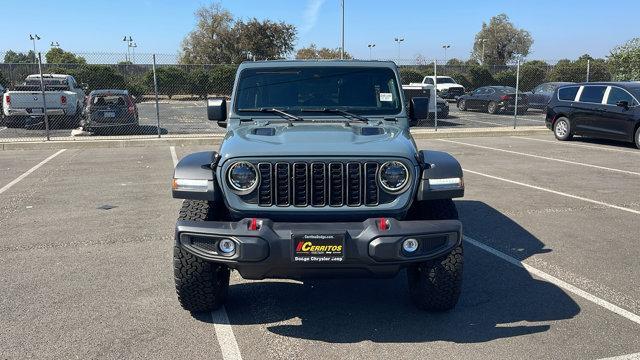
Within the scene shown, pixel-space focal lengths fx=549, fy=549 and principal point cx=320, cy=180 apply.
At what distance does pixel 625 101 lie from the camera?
1312cm

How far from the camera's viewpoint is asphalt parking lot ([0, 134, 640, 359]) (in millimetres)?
3641

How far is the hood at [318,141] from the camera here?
3678 mm

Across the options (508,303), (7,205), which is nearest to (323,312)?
(508,303)

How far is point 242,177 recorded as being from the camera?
→ 370cm

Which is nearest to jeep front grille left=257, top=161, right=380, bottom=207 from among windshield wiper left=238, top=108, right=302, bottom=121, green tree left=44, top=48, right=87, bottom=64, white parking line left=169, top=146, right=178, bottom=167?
windshield wiper left=238, top=108, right=302, bottom=121

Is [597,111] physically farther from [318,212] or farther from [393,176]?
[318,212]

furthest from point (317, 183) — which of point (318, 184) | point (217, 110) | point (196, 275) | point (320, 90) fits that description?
point (217, 110)

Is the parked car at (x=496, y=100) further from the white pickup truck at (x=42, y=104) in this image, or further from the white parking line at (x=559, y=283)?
the white parking line at (x=559, y=283)

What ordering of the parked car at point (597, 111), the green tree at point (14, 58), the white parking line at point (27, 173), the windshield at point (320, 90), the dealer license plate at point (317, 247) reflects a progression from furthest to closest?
1. the green tree at point (14, 58)
2. the parked car at point (597, 111)
3. the white parking line at point (27, 173)
4. the windshield at point (320, 90)
5. the dealer license plate at point (317, 247)

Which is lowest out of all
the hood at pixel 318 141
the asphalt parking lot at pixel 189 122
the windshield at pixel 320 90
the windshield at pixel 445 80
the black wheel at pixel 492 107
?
the asphalt parking lot at pixel 189 122

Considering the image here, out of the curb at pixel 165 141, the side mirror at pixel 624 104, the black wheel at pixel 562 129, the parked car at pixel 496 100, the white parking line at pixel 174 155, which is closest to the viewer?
the white parking line at pixel 174 155

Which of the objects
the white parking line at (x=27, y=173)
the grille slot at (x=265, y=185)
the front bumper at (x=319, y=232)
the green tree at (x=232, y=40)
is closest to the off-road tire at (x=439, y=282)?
the front bumper at (x=319, y=232)

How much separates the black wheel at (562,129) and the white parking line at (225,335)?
43.8 feet

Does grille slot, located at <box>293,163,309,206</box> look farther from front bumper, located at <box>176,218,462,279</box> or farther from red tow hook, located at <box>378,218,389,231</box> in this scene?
red tow hook, located at <box>378,218,389,231</box>
